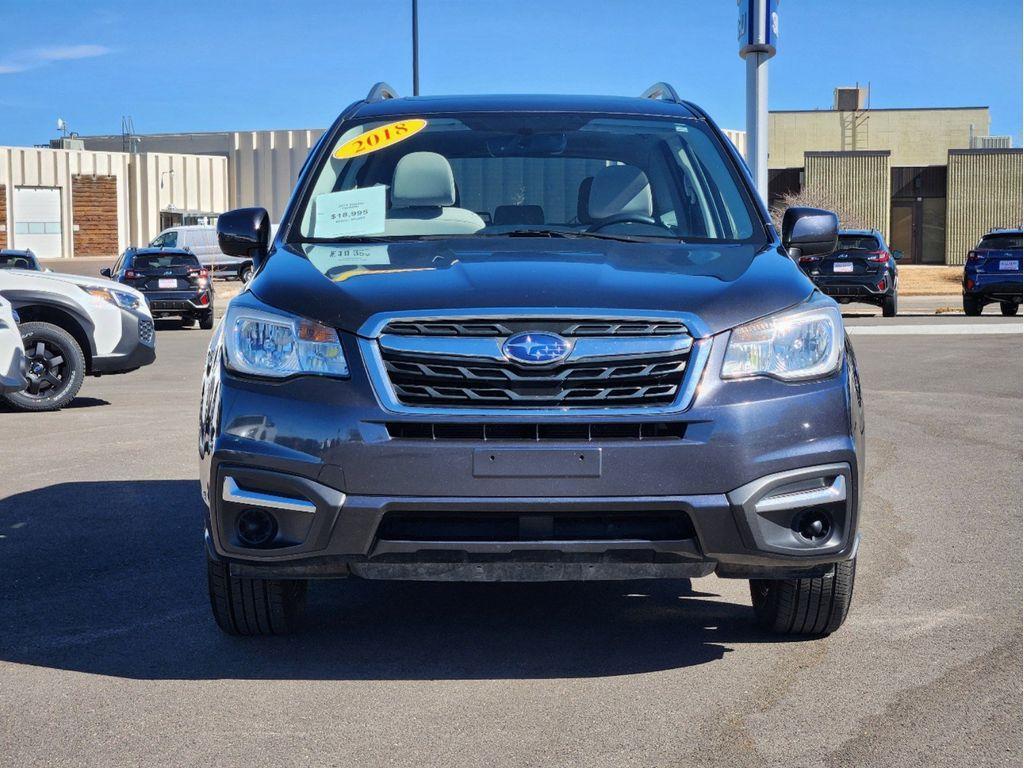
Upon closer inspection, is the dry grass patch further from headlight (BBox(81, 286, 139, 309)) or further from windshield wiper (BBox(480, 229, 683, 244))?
windshield wiper (BBox(480, 229, 683, 244))

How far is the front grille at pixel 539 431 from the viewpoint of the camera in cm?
405

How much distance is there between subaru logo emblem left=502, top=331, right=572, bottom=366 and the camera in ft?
13.3

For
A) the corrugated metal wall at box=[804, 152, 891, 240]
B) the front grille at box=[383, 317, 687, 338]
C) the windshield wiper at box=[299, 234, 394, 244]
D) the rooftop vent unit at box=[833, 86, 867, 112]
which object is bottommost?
the front grille at box=[383, 317, 687, 338]

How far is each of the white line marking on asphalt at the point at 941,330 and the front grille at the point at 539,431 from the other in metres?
18.0

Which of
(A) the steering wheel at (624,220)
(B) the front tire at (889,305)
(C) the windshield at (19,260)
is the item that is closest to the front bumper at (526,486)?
(A) the steering wheel at (624,220)

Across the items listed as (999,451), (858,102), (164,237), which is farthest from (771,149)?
(999,451)

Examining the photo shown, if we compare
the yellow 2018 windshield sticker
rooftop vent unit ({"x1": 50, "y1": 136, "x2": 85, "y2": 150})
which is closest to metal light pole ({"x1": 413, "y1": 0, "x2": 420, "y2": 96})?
the yellow 2018 windshield sticker

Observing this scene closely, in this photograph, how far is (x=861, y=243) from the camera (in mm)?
26562

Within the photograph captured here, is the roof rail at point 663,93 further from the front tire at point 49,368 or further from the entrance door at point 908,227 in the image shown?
the entrance door at point 908,227

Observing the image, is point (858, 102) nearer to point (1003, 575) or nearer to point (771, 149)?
point (771, 149)

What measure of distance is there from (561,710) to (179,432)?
273 inches

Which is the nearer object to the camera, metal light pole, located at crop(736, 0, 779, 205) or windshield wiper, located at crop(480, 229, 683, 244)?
windshield wiper, located at crop(480, 229, 683, 244)

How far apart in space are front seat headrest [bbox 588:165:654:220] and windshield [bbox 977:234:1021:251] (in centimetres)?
2245

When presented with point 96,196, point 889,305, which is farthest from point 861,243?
point 96,196
